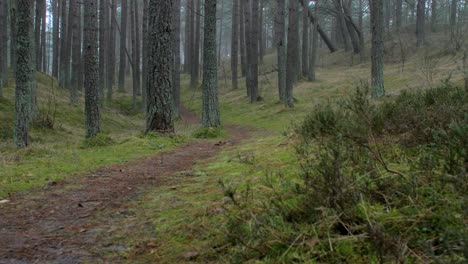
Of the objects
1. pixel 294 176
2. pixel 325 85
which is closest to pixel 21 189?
pixel 294 176

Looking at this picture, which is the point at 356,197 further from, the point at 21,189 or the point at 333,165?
the point at 21,189

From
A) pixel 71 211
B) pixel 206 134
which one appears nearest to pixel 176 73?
pixel 206 134

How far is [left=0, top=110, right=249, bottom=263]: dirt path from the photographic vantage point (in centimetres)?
336

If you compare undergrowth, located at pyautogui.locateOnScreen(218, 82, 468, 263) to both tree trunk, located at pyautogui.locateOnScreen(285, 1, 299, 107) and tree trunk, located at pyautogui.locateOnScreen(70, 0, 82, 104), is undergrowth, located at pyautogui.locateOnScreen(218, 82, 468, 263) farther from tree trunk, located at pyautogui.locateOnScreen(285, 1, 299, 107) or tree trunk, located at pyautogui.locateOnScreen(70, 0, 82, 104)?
tree trunk, located at pyautogui.locateOnScreen(70, 0, 82, 104)

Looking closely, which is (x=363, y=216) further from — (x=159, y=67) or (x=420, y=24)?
(x=420, y=24)

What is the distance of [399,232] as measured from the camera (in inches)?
98.3

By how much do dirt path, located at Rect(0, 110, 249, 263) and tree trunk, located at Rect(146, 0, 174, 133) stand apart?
379 centimetres

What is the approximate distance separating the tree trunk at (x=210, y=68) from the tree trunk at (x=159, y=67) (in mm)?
3080

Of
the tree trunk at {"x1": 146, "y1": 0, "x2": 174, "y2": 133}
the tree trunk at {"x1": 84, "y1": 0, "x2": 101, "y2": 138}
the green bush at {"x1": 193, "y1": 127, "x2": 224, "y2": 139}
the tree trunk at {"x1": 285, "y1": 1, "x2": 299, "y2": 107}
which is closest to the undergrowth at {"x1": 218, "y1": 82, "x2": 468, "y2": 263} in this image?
the tree trunk at {"x1": 146, "y1": 0, "x2": 174, "y2": 133}

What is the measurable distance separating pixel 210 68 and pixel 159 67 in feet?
11.4

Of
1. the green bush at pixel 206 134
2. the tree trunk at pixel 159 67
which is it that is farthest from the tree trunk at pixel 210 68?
the tree trunk at pixel 159 67

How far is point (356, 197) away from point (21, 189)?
15.3 feet

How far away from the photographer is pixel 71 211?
15.1 feet

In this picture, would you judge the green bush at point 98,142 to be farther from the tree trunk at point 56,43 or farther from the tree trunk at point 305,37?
the tree trunk at point 56,43
